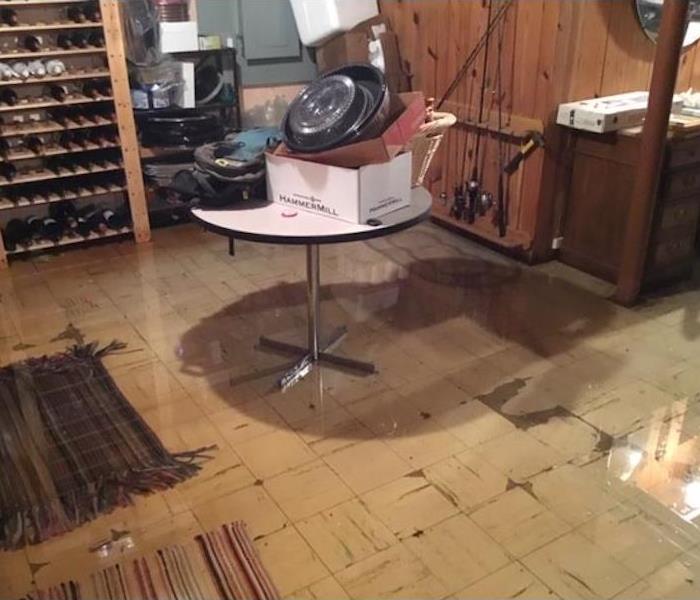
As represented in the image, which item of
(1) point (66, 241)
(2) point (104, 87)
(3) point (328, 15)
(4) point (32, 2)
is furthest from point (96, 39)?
(3) point (328, 15)

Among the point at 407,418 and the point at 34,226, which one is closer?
the point at 407,418

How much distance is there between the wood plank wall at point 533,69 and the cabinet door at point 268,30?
717 mm

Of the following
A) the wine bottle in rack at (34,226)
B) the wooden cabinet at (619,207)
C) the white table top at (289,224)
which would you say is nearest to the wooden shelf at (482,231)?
the wooden cabinet at (619,207)

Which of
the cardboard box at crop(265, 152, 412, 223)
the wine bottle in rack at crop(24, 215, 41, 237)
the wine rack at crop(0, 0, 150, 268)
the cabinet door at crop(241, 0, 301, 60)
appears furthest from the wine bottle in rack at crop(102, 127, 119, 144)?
the cardboard box at crop(265, 152, 412, 223)

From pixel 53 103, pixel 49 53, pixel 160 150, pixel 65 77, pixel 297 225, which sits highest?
pixel 49 53

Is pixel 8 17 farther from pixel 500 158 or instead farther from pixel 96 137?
pixel 500 158

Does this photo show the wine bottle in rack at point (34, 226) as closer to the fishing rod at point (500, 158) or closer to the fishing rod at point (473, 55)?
the fishing rod at point (473, 55)

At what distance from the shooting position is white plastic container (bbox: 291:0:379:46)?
427 centimetres

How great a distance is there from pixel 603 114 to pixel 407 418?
1.78 metres

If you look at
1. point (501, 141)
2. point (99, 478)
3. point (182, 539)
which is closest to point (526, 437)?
point (182, 539)

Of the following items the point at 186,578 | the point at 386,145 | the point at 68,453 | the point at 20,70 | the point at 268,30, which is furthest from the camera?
the point at 268,30

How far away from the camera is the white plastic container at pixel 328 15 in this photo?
168 inches

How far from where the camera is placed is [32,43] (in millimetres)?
3639

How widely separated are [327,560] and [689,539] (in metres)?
1.01
